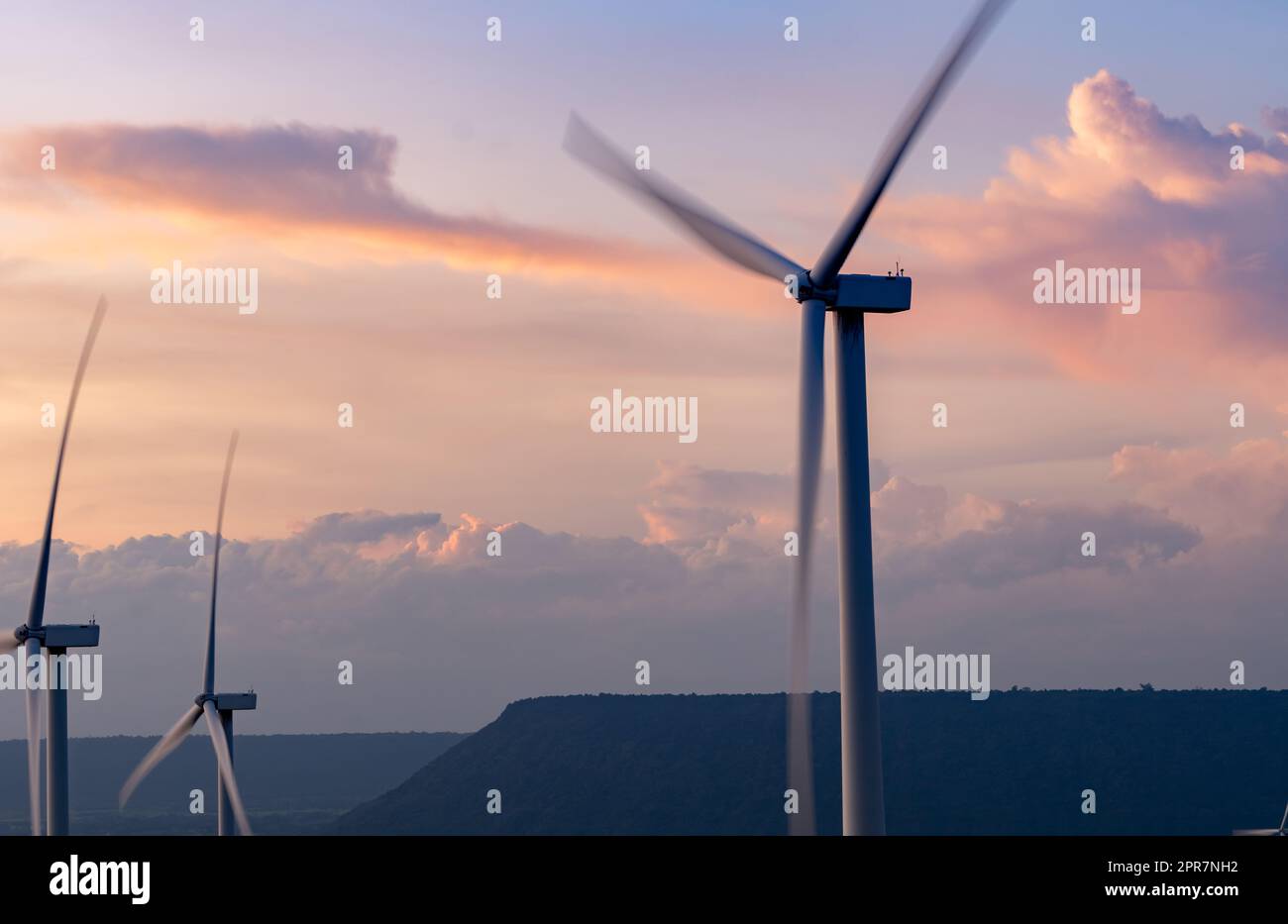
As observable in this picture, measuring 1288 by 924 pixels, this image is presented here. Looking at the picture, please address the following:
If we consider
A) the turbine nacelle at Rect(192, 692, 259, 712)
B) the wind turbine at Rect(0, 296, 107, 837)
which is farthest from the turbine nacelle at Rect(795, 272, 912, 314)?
the turbine nacelle at Rect(192, 692, 259, 712)

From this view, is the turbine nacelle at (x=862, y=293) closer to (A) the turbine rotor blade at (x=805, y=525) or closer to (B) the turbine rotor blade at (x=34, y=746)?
(A) the turbine rotor blade at (x=805, y=525)

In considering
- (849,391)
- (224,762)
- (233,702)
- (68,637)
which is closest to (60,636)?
(68,637)

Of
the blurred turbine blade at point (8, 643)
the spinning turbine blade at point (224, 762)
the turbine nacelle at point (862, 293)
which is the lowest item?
the spinning turbine blade at point (224, 762)

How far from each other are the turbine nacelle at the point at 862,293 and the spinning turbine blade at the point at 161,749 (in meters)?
36.6

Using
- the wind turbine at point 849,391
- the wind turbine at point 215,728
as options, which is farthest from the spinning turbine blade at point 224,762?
the wind turbine at point 849,391

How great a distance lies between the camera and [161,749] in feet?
233

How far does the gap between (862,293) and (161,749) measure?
4077 cm

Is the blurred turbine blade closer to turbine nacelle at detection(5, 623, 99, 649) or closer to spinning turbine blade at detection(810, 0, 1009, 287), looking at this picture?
turbine nacelle at detection(5, 623, 99, 649)

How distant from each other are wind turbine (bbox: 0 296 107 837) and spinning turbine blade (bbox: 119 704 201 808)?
16.1ft

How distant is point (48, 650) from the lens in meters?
64.7

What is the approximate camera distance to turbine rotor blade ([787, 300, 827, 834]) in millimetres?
34969

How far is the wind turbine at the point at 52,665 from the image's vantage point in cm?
6069

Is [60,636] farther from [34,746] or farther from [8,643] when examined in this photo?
[34,746]
